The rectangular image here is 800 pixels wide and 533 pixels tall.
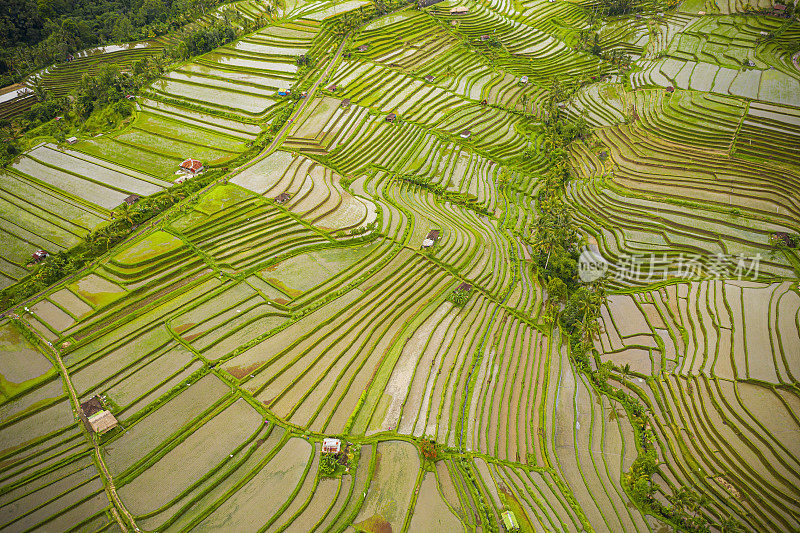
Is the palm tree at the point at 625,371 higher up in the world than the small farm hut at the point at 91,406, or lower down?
higher up

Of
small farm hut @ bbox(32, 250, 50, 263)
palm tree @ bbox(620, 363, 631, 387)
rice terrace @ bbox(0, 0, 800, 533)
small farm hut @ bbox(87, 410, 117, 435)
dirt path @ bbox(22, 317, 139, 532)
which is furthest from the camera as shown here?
small farm hut @ bbox(32, 250, 50, 263)

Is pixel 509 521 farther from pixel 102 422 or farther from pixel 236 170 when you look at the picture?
pixel 236 170

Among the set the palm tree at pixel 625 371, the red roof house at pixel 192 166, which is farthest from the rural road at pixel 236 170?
the palm tree at pixel 625 371

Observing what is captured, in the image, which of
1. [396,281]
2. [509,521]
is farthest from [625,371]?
[396,281]

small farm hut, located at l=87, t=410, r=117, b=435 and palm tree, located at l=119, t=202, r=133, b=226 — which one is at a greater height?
→ palm tree, located at l=119, t=202, r=133, b=226

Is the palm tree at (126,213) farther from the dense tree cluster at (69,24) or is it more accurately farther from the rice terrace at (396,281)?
the dense tree cluster at (69,24)

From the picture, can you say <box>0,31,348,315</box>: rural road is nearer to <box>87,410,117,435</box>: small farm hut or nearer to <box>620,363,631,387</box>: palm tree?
<box>87,410,117,435</box>: small farm hut

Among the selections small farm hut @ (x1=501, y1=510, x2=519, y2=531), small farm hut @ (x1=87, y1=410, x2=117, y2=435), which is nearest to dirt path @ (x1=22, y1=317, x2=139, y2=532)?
small farm hut @ (x1=87, y1=410, x2=117, y2=435)
